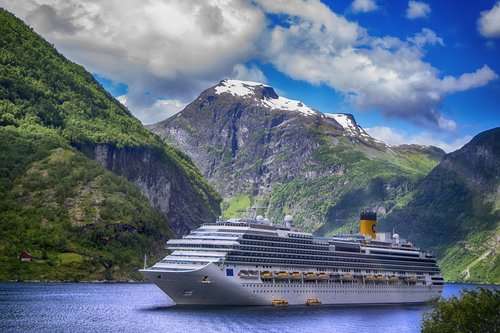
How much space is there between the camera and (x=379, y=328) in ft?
447

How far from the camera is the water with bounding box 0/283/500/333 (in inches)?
4629

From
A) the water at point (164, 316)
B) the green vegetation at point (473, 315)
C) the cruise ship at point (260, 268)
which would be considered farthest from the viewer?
the cruise ship at point (260, 268)

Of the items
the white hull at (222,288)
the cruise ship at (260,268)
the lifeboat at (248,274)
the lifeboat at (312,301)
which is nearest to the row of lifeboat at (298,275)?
the cruise ship at (260,268)

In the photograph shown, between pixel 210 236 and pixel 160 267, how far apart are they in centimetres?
1373

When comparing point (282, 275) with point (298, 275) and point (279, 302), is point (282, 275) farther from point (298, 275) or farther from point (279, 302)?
point (298, 275)

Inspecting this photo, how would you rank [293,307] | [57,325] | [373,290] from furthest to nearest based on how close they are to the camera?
1. [373,290]
2. [293,307]
3. [57,325]

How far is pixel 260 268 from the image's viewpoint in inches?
6216

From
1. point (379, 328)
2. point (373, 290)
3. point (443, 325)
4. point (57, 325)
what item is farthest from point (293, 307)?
point (443, 325)

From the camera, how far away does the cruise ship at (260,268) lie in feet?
484

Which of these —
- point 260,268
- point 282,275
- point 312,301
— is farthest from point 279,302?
point 312,301

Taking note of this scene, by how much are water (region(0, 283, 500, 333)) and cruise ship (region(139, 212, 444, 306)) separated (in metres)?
3.30

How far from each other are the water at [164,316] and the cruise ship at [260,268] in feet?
10.8

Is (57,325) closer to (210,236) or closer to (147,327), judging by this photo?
(147,327)

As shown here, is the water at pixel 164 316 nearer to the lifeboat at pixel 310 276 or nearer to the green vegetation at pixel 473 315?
the lifeboat at pixel 310 276
